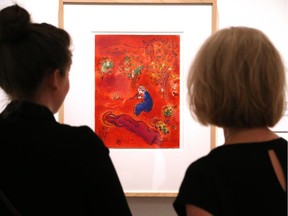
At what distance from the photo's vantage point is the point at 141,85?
146 centimetres

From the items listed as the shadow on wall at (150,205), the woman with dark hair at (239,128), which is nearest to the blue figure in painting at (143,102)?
the shadow on wall at (150,205)

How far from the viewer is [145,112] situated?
1460mm

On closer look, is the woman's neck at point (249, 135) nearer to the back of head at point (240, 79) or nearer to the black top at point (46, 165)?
the back of head at point (240, 79)

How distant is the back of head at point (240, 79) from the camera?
644 mm

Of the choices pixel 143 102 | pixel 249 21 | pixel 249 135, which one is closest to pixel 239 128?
pixel 249 135

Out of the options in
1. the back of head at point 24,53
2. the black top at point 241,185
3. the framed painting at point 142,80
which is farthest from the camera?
the framed painting at point 142,80

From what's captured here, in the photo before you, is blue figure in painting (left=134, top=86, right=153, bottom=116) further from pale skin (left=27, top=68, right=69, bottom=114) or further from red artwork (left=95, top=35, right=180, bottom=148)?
pale skin (left=27, top=68, right=69, bottom=114)

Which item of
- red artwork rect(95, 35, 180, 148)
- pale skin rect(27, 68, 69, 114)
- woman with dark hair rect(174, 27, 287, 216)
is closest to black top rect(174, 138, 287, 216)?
woman with dark hair rect(174, 27, 287, 216)

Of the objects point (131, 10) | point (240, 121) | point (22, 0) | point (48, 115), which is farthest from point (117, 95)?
point (240, 121)

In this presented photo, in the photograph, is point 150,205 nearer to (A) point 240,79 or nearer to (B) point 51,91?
(B) point 51,91

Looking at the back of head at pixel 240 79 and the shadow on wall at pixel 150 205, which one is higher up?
the back of head at pixel 240 79

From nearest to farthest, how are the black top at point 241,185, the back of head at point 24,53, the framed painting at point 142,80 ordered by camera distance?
the black top at point 241,185 < the back of head at point 24,53 < the framed painting at point 142,80

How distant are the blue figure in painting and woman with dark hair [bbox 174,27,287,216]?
2.53 feet

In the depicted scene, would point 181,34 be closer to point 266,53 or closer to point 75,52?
point 75,52
